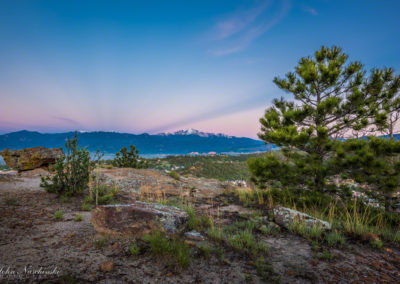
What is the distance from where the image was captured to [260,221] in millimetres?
4980

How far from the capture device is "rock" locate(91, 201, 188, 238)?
136 inches

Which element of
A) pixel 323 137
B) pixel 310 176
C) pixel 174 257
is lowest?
pixel 174 257

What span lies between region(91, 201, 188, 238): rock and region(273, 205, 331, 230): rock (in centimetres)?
246

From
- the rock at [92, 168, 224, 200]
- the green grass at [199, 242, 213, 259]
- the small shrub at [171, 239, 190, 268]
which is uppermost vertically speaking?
the small shrub at [171, 239, 190, 268]

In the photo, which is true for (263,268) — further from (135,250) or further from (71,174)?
(71,174)

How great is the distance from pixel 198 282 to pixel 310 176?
5708 mm

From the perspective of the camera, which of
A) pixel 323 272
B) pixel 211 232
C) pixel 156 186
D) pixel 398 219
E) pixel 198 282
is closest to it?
pixel 198 282

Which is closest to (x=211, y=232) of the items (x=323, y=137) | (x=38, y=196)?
(x=323, y=137)

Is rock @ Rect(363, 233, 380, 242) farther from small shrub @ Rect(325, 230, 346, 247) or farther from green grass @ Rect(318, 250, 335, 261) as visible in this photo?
green grass @ Rect(318, 250, 335, 261)

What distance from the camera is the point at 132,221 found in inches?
142

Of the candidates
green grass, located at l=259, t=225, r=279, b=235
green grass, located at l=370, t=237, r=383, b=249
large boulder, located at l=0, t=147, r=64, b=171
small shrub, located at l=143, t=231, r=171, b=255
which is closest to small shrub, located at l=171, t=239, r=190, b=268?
small shrub, located at l=143, t=231, r=171, b=255

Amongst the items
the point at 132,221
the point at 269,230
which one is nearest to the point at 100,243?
the point at 132,221

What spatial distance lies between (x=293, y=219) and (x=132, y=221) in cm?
367

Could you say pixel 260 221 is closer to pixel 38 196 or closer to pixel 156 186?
pixel 156 186
